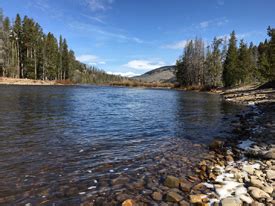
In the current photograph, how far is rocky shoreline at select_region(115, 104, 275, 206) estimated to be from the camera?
5.80 metres

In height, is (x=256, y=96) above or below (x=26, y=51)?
below

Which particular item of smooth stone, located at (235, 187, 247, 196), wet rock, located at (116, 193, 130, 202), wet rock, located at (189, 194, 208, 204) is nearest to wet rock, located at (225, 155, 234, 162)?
smooth stone, located at (235, 187, 247, 196)

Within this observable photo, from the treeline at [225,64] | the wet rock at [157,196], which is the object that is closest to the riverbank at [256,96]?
the treeline at [225,64]

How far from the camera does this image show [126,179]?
724 cm

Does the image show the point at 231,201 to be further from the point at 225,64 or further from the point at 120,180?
the point at 225,64

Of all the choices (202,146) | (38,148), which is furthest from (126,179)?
(202,146)

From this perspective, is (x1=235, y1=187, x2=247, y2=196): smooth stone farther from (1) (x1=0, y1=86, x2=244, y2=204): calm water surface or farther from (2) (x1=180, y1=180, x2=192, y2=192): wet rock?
→ (1) (x1=0, y1=86, x2=244, y2=204): calm water surface

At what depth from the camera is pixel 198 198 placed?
19.5ft

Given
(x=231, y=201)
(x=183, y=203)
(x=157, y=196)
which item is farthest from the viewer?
(x=157, y=196)

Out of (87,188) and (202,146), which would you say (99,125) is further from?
(87,188)

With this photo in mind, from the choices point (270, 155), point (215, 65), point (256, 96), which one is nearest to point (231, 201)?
point (270, 155)

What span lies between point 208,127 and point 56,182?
1193 centimetres

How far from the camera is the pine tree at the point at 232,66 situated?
68.2 metres

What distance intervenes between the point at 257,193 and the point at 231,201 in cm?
85
